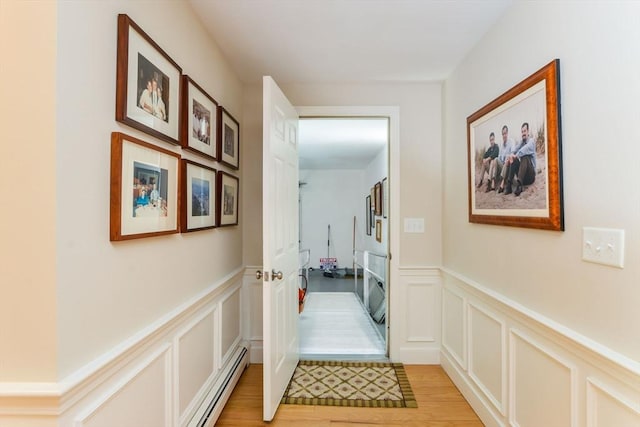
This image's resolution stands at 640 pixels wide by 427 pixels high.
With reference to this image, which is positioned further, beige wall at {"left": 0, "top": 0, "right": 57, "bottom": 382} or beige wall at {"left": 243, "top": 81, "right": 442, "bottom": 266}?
beige wall at {"left": 243, "top": 81, "right": 442, "bottom": 266}

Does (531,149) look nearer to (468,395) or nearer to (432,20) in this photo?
(432,20)

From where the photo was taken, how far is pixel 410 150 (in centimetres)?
268

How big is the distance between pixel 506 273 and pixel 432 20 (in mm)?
1423

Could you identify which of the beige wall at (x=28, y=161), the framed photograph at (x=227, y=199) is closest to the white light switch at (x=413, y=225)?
the framed photograph at (x=227, y=199)

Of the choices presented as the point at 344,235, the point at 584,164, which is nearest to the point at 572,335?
the point at 584,164

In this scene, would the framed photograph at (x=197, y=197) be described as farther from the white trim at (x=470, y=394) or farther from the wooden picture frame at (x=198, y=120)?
the white trim at (x=470, y=394)

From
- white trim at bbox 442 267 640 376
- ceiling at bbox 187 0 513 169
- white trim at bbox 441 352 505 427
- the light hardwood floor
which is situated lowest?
the light hardwood floor

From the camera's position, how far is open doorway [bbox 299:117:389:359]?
3197 millimetres

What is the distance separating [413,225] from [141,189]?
6.77 ft

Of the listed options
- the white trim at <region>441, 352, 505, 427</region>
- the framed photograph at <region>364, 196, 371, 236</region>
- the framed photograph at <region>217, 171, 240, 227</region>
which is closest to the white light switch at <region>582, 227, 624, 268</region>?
the white trim at <region>441, 352, 505, 427</region>

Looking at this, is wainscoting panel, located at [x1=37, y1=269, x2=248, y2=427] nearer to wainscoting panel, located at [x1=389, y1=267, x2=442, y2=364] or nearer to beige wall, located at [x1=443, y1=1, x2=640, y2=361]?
wainscoting panel, located at [x1=389, y1=267, x2=442, y2=364]

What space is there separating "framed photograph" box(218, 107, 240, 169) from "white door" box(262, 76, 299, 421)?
0.38m

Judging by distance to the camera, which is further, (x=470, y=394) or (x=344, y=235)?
(x=344, y=235)

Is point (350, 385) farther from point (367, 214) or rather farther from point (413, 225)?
point (367, 214)
